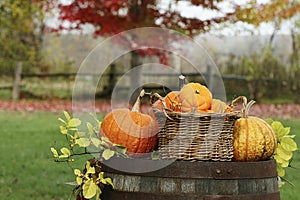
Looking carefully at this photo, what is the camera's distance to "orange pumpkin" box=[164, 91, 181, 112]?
324 centimetres

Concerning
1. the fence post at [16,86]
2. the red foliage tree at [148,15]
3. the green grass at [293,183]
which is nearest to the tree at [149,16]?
the red foliage tree at [148,15]

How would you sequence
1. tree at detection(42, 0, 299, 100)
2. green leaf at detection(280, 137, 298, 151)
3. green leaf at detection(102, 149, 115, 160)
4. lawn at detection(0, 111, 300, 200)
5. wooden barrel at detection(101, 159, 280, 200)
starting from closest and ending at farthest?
wooden barrel at detection(101, 159, 280, 200)
green leaf at detection(102, 149, 115, 160)
green leaf at detection(280, 137, 298, 151)
lawn at detection(0, 111, 300, 200)
tree at detection(42, 0, 299, 100)

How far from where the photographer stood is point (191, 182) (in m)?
3.04

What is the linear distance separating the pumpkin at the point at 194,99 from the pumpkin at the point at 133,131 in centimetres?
20

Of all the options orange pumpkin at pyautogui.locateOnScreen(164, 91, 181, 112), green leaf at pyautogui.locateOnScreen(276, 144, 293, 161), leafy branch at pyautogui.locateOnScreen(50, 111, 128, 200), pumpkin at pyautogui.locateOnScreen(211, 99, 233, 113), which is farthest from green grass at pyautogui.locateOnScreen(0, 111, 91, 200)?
green leaf at pyautogui.locateOnScreen(276, 144, 293, 161)

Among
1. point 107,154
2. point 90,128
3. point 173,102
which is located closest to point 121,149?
point 107,154

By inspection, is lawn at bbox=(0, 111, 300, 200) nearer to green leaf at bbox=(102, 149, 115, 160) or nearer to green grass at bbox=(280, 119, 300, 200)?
green grass at bbox=(280, 119, 300, 200)

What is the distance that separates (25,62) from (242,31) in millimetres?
7447

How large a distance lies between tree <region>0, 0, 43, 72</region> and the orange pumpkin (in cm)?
1605

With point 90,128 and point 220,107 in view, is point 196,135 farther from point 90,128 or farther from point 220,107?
point 90,128

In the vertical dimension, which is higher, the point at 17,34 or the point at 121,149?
the point at 17,34

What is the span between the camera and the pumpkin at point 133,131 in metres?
3.28

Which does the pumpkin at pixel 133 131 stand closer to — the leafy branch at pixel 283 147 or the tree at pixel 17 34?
the leafy branch at pixel 283 147

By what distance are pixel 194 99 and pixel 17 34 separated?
64.1ft
